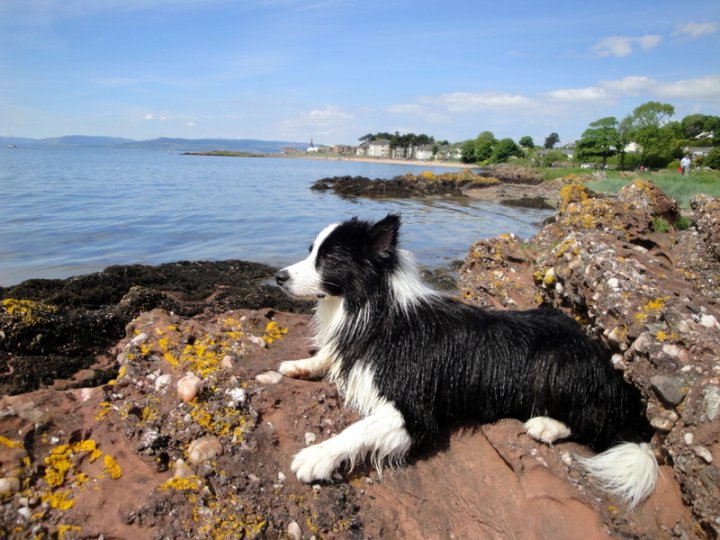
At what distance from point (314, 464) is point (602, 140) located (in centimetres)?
7854

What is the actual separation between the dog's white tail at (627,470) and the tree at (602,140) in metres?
74.3

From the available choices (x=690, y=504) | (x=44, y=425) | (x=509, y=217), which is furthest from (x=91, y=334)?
(x=509, y=217)

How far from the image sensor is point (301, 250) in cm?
1370

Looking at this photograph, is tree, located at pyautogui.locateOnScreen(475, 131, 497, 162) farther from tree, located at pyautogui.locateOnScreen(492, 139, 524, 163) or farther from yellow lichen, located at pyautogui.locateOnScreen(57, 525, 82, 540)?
yellow lichen, located at pyautogui.locateOnScreen(57, 525, 82, 540)

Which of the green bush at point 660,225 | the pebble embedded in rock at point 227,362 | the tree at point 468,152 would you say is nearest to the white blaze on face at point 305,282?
the pebble embedded in rock at point 227,362

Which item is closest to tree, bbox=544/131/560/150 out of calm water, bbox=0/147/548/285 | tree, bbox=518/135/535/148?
tree, bbox=518/135/535/148

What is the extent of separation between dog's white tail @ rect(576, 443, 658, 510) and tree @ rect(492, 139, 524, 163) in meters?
106

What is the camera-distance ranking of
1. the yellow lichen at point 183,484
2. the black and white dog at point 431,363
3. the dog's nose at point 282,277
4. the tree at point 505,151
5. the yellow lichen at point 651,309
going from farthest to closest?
the tree at point 505,151, the dog's nose at point 282,277, the black and white dog at point 431,363, the yellow lichen at point 651,309, the yellow lichen at point 183,484

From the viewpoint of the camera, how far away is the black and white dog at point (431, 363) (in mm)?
3178

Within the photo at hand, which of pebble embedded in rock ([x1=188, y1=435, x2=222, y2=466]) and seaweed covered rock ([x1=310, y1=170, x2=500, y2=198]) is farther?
seaweed covered rock ([x1=310, y1=170, x2=500, y2=198])

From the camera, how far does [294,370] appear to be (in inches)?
141

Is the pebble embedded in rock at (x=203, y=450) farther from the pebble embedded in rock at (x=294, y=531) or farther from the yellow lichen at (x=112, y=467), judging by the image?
the pebble embedded in rock at (x=294, y=531)

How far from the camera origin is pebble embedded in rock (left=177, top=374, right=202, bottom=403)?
296 cm

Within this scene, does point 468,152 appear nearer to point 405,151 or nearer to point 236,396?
point 405,151
